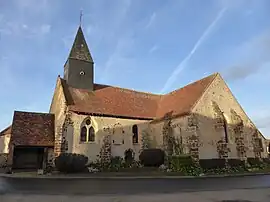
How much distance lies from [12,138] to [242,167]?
20017 mm

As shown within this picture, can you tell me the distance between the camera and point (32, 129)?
2273 centimetres

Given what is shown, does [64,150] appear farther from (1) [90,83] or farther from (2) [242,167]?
(2) [242,167]

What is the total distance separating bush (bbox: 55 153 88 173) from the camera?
61.1 feet

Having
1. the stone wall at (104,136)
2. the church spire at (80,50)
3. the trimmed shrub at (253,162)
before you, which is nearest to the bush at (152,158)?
the stone wall at (104,136)

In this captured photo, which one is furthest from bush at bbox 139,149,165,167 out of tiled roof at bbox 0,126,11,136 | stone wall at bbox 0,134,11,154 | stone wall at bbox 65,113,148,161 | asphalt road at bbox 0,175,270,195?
tiled roof at bbox 0,126,11,136

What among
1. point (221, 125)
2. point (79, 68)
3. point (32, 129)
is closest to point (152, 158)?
point (221, 125)

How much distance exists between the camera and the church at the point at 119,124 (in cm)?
2112

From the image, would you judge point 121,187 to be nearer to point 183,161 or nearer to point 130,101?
point 183,161

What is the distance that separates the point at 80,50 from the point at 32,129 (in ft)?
32.3

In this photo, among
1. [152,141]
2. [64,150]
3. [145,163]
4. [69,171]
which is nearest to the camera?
[69,171]

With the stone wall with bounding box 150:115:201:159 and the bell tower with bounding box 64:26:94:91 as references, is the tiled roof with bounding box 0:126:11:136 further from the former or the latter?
the stone wall with bounding box 150:115:201:159

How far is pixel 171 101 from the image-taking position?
26.7m

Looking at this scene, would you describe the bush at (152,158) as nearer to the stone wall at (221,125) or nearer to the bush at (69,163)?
the stone wall at (221,125)

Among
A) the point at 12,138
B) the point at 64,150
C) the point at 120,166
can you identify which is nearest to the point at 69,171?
the point at 64,150
